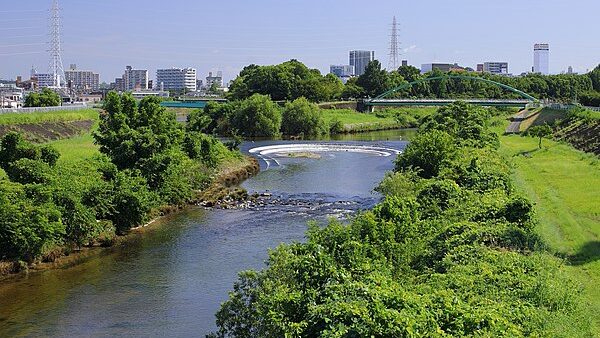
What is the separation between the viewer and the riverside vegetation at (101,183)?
27031 millimetres

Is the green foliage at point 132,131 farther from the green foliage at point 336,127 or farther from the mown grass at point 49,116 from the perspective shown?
the green foliage at point 336,127

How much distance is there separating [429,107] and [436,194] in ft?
336

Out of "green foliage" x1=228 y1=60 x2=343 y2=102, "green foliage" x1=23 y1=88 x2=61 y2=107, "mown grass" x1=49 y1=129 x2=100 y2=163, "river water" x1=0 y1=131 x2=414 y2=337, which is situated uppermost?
"green foliage" x1=228 y1=60 x2=343 y2=102

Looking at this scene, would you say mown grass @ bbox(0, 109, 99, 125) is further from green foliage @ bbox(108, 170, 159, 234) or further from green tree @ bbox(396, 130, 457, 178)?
green tree @ bbox(396, 130, 457, 178)

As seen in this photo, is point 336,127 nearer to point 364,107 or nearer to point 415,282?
point 364,107

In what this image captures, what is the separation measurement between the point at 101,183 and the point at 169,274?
8.64 meters

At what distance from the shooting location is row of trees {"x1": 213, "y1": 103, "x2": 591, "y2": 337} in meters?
12.2

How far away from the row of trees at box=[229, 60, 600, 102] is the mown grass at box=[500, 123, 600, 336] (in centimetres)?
5823

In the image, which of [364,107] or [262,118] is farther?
[364,107]

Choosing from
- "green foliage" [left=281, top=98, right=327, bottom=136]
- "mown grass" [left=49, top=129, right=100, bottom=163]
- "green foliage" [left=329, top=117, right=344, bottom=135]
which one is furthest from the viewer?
"green foliage" [left=329, top=117, right=344, bottom=135]

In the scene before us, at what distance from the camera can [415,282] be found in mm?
16875

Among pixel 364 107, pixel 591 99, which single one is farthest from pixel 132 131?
pixel 364 107

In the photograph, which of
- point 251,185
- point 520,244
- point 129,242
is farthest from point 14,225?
point 251,185

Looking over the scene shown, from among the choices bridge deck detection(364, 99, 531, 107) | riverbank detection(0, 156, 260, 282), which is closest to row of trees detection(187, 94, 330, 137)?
bridge deck detection(364, 99, 531, 107)
